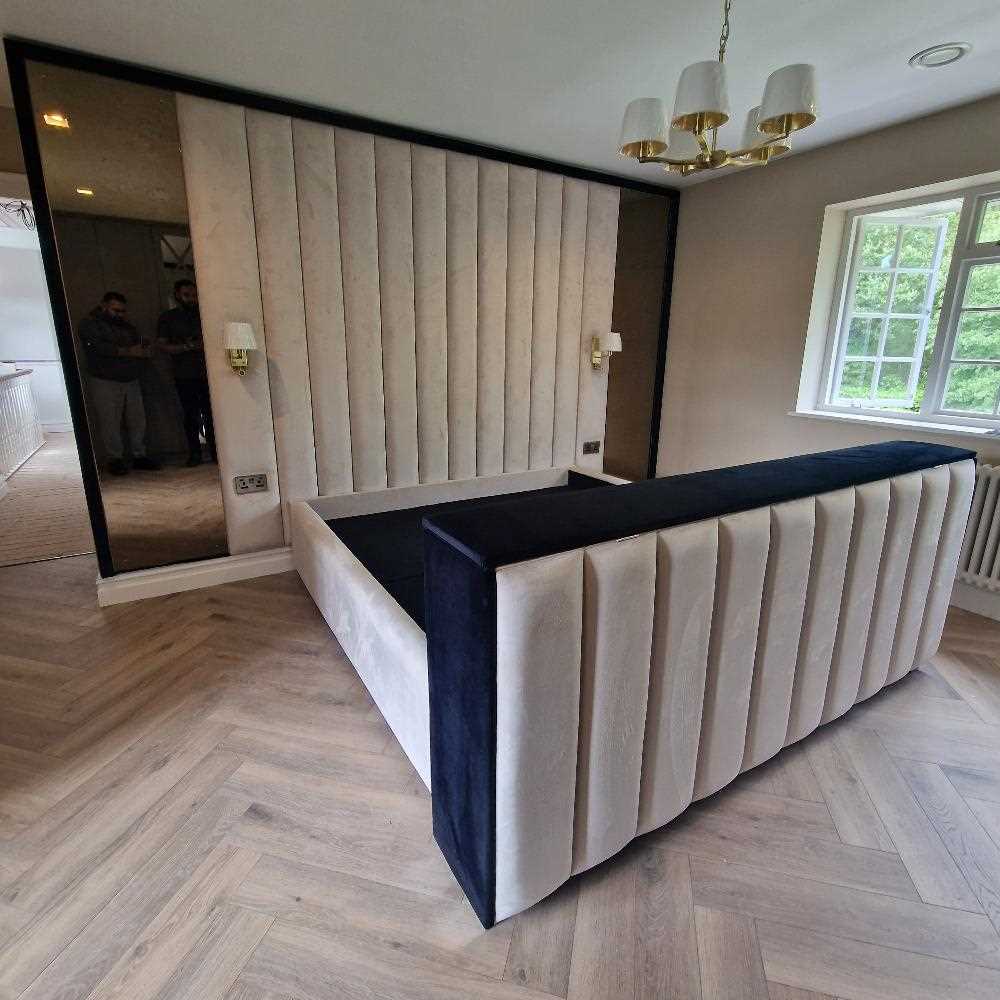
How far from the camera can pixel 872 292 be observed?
3117 mm

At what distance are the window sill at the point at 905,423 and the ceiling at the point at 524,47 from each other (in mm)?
1508

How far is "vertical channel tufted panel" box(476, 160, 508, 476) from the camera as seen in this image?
3154mm

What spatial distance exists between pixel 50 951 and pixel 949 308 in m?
4.19

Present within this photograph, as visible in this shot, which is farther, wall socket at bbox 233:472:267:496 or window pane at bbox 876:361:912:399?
window pane at bbox 876:361:912:399

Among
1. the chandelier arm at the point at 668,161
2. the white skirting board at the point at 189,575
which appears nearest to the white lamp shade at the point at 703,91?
the chandelier arm at the point at 668,161

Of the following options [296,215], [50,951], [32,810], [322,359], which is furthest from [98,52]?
[50,951]

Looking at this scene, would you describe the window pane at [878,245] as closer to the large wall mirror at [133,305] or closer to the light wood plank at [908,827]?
the light wood plank at [908,827]

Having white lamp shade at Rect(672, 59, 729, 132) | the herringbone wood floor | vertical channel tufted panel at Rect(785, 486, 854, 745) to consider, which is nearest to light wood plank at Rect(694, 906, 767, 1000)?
the herringbone wood floor

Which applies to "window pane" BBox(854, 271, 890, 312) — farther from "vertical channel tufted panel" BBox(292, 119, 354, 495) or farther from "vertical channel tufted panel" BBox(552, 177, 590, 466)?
"vertical channel tufted panel" BBox(292, 119, 354, 495)

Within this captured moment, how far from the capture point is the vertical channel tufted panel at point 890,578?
160cm

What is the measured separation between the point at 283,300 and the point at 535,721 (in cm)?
257

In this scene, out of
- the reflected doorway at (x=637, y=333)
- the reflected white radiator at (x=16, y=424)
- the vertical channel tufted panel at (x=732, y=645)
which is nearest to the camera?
the vertical channel tufted panel at (x=732, y=645)

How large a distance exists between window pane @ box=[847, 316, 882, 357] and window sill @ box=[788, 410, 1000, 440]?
0.38m

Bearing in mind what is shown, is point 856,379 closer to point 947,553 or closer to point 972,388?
point 972,388
